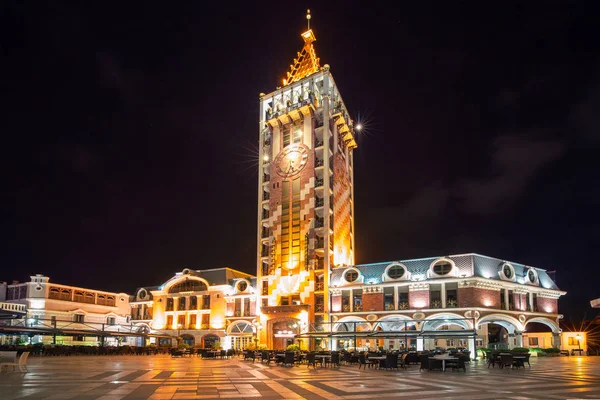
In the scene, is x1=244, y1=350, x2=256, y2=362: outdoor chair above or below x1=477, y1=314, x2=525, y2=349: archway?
below

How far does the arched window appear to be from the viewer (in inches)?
2894

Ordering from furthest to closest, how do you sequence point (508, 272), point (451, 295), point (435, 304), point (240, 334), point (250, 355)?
point (240, 334) → point (508, 272) → point (435, 304) → point (451, 295) → point (250, 355)

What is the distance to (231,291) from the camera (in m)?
70.6

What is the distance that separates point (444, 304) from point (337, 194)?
2115 centimetres

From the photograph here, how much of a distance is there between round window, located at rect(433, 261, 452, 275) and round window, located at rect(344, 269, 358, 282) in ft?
30.3

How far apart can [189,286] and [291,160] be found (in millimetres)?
23755

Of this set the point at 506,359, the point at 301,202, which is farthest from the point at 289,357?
the point at 301,202

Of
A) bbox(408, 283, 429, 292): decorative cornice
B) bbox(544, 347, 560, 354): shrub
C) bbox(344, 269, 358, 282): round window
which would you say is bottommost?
bbox(544, 347, 560, 354): shrub

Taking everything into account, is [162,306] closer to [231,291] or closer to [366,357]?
[231,291]

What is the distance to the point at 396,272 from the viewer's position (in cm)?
5684

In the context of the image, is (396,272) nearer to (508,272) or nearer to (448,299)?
(448,299)

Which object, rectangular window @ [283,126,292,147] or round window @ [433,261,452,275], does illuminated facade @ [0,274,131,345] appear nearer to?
rectangular window @ [283,126,292,147]

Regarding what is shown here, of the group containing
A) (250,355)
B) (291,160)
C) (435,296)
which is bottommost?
(250,355)

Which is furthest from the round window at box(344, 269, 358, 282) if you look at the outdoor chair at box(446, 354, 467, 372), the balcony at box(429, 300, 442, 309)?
the outdoor chair at box(446, 354, 467, 372)
